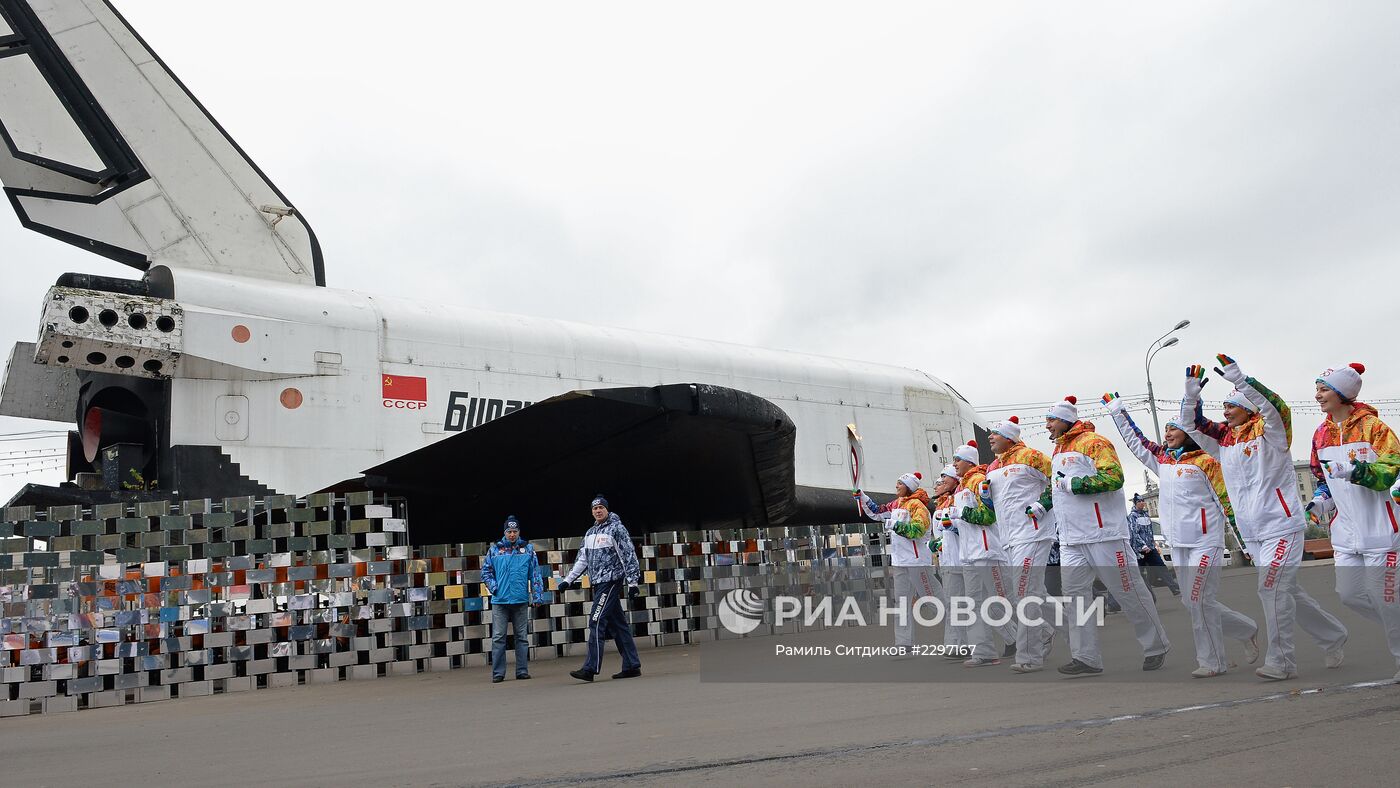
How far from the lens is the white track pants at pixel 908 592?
8.93 metres

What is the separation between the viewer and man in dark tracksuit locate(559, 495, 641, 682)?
830 cm

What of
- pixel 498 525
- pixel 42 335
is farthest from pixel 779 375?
pixel 42 335

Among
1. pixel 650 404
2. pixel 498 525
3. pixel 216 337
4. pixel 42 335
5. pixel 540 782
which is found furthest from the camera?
pixel 498 525

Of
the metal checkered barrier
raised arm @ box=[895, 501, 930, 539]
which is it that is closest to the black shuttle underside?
the metal checkered barrier

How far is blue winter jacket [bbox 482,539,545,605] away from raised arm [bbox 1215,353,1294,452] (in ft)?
19.6

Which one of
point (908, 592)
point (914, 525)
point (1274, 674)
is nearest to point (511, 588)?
point (908, 592)

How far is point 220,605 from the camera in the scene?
9406mm

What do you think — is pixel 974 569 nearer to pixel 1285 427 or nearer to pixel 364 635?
pixel 1285 427

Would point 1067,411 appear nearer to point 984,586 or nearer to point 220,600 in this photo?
point 984,586

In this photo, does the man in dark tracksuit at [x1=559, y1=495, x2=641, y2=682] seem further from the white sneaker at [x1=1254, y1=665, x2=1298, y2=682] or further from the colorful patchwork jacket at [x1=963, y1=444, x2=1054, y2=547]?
the white sneaker at [x1=1254, y1=665, x2=1298, y2=682]

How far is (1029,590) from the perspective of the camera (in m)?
6.98

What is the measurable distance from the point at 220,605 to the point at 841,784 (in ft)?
25.5

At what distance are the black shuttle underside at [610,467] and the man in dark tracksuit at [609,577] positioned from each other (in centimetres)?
125

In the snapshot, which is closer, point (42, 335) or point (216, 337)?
point (42, 335)
